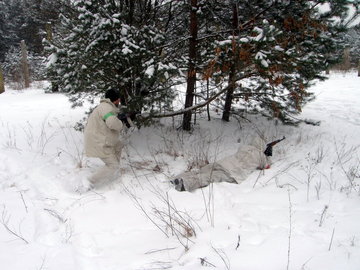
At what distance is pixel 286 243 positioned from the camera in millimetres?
2287

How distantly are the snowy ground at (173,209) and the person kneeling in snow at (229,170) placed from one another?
0.48 feet

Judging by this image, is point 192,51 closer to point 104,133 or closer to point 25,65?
point 104,133

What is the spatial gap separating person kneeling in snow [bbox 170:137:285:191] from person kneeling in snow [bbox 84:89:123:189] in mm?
1072

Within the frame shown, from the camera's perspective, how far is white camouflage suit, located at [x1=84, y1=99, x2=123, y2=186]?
3.84 m

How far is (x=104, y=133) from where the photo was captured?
13.1ft

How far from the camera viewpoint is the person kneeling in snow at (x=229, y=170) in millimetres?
3812

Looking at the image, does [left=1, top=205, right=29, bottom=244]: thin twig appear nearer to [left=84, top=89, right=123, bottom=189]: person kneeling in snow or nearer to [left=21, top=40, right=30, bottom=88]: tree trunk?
[left=84, top=89, right=123, bottom=189]: person kneeling in snow

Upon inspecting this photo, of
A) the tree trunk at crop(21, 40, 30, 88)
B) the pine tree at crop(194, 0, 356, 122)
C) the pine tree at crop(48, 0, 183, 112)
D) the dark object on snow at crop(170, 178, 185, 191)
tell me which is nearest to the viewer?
the pine tree at crop(194, 0, 356, 122)

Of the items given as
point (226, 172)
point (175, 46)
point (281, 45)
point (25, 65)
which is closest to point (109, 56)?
point (175, 46)

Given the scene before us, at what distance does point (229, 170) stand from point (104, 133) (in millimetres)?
2014

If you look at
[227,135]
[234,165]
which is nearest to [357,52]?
[227,135]

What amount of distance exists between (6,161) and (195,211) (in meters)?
3.42

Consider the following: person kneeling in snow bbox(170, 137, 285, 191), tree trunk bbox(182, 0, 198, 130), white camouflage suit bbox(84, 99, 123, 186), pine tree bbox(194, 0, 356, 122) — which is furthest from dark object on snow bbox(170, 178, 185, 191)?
tree trunk bbox(182, 0, 198, 130)

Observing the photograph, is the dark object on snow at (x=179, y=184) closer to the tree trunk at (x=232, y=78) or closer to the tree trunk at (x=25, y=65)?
the tree trunk at (x=232, y=78)
